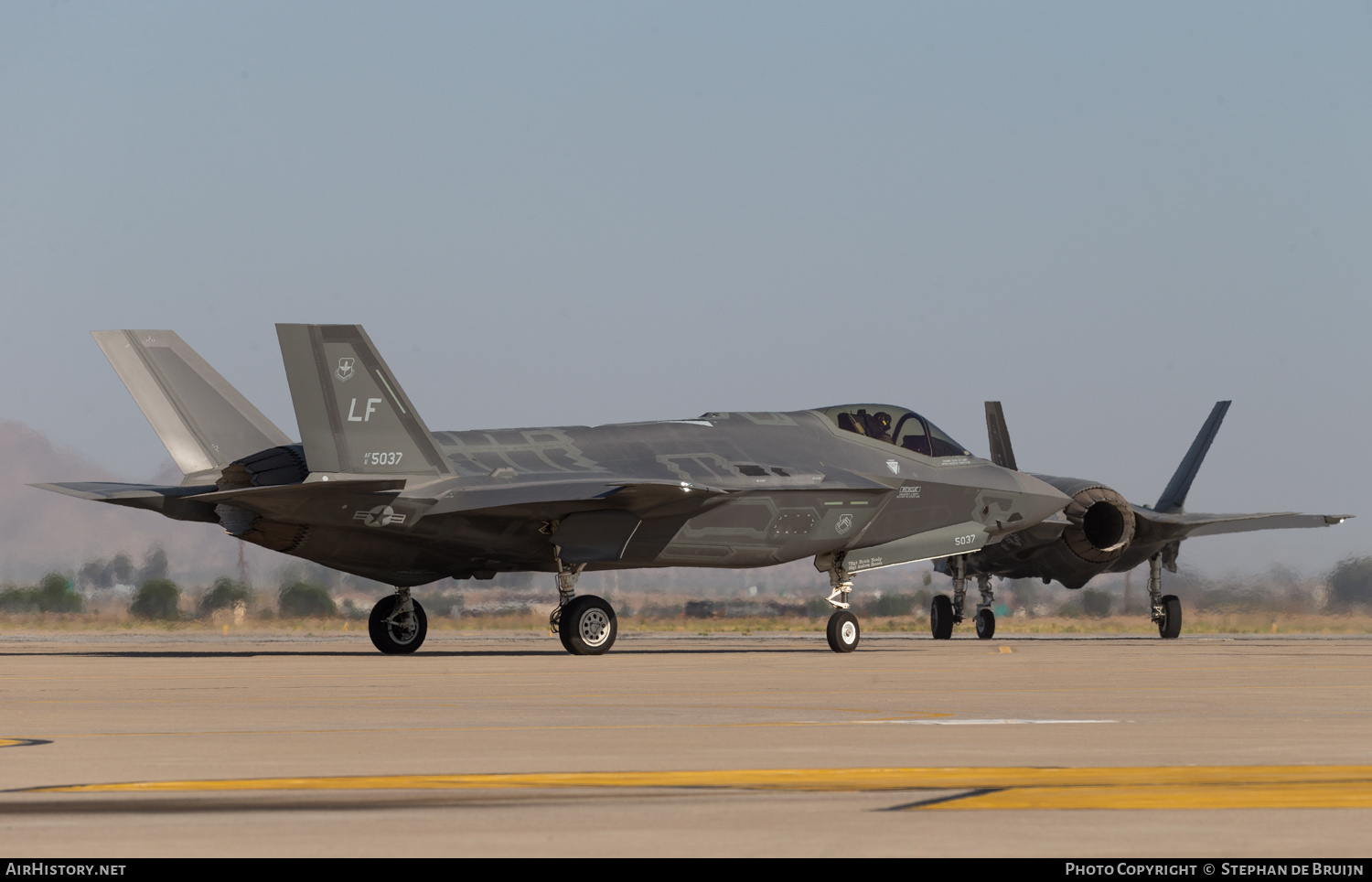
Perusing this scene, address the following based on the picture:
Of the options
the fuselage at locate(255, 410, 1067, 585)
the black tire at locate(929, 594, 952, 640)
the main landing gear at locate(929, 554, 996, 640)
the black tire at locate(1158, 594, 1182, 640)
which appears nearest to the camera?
the fuselage at locate(255, 410, 1067, 585)

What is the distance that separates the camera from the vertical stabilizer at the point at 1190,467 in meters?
37.8

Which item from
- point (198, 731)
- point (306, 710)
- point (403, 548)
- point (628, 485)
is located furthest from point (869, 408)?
point (198, 731)

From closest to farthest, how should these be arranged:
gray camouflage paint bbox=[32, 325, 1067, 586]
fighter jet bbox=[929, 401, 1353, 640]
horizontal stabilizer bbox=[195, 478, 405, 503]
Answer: horizontal stabilizer bbox=[195, 478, 405, 503] → gray camouflage paint bbox=[32, 325, 1067, 586] → fighter jet bbox=[929, 401, 1353, 640]

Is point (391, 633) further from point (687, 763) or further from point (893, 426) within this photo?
point (687, 763)

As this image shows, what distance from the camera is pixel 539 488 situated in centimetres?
2512

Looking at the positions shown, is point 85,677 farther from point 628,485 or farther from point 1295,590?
point 1295,590

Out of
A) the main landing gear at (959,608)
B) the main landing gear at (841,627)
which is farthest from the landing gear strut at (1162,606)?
the main landing gear at (841,627)

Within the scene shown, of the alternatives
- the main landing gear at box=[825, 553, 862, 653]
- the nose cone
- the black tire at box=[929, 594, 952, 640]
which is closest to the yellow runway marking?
the main landing gear at box=[825, 553, 862, 653]

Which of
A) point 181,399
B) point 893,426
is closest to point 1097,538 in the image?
point 893,426

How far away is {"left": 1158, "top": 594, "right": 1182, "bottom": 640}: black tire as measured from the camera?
123 feet

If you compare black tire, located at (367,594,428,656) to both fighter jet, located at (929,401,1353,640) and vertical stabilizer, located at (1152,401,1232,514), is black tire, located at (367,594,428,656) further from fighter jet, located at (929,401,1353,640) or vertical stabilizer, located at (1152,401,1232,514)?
vertical stabilizer, located at (1152,401,1232,514)

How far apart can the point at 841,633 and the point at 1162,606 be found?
12.4 meters

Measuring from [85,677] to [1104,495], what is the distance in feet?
68.9

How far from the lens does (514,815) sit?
7.67 m
